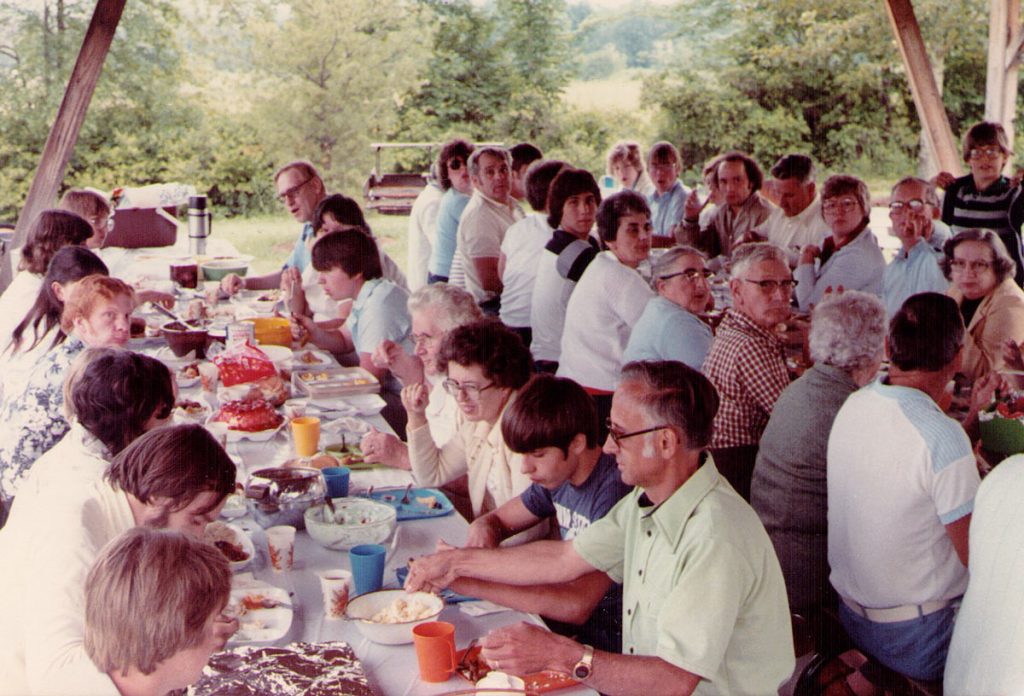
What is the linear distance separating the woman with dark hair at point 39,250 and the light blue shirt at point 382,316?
3.87 feet

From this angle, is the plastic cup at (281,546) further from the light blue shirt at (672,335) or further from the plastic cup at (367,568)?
the light blue shirt at (672,335)

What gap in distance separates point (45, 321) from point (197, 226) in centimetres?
406

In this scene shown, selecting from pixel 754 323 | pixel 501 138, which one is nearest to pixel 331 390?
pixel 754 323

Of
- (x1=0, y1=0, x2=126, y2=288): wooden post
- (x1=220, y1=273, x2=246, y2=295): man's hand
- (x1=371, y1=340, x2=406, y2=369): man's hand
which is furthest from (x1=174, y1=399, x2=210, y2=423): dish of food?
(x1=0, y1=0, x2=126, y2=288): wooden post

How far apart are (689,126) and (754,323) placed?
47.9 feet

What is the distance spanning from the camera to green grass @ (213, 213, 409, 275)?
13.1 metres

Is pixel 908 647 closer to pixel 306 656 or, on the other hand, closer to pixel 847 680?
pixel 847 680

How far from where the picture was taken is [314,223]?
17.5 feet

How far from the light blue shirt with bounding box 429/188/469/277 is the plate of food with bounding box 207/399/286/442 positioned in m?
3.08

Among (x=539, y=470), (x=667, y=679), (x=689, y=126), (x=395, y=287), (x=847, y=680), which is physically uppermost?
(x=689, y=126)

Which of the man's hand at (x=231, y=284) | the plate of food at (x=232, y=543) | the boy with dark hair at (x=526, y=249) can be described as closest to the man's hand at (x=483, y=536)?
the plate of food at (x=232, y=543)

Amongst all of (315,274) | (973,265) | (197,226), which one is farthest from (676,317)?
(197,226)

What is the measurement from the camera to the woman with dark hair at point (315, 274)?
5215 millimetres

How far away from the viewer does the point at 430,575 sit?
7.98 feet
